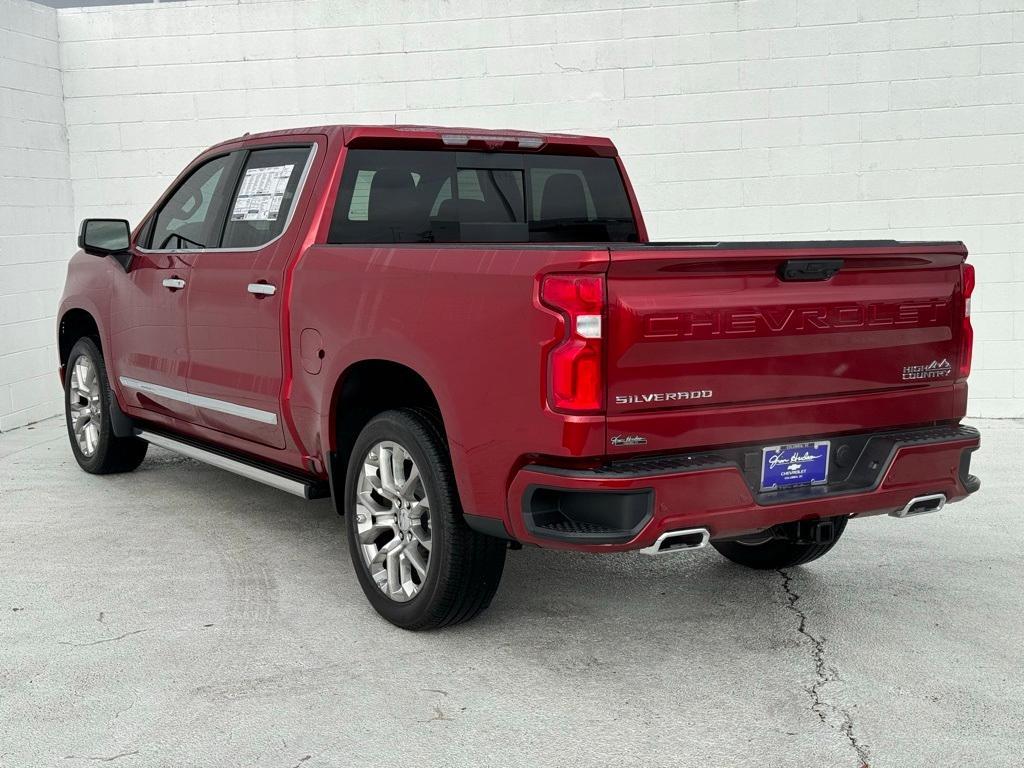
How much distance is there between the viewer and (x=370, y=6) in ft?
29.7

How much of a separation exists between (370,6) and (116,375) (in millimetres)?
4164

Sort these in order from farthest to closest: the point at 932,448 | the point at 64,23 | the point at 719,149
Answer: the point at 64,23 → the point at 719,149 → the point at 932,448

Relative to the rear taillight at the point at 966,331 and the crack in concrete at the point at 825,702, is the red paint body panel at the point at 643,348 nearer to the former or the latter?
the rear taillight at the point at 966,331

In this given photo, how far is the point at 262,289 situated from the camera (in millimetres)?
4789

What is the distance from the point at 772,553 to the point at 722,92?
491cm

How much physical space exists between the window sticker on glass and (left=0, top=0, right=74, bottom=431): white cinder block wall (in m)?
4.30

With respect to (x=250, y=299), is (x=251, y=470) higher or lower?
lower

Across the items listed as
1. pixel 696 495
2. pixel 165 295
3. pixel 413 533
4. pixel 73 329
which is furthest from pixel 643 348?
pixel 73 329

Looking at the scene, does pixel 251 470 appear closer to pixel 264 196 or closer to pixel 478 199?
pixel 264 196

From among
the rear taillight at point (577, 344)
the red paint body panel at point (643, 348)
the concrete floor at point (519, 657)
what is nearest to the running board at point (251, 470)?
the red paint body panel at point (643, 348)

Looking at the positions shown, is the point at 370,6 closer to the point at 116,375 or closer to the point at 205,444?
the point at 116,375

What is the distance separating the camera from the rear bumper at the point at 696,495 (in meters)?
3.37

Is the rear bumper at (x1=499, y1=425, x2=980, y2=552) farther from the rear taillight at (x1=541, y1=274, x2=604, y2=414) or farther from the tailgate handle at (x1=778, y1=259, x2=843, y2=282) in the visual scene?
the tailgate handle at (x1=778, y1=259, x2=843, y2=282)

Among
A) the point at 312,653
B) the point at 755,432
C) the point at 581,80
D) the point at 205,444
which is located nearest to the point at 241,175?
the point at 205,444
